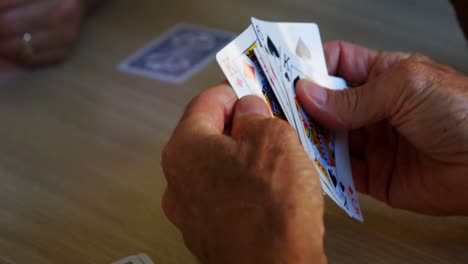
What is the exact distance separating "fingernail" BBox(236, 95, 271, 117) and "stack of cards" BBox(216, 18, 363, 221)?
0.06ft

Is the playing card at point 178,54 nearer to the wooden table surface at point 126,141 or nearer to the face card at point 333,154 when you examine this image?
the wooden table surface at point 126,141

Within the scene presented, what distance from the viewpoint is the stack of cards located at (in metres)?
0.70

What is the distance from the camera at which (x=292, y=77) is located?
2.51ft

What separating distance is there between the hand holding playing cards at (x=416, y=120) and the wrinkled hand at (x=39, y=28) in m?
0.63

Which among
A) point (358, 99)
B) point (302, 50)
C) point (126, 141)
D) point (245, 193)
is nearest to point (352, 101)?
point (358, 99)

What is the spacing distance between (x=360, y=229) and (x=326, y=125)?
150 mm

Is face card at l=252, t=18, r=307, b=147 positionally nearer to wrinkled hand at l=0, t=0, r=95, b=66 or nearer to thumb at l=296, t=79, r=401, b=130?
thumb at l=296, t=79, r=401, b=130

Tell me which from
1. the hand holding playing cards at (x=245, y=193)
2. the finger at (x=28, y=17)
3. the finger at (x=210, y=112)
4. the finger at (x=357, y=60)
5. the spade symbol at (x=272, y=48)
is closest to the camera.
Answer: the hand holding playing cards at (x=245, y=193)

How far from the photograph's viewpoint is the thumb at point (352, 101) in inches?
29.3

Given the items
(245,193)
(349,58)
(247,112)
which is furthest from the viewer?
(349,58)

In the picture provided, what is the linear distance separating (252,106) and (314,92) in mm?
129

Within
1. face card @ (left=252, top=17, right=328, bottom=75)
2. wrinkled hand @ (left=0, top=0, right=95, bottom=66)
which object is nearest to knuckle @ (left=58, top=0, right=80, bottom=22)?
wrinkled hand @ (left=0, top=0, right=95, bottom=66)

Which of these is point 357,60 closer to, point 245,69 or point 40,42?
point 245,69

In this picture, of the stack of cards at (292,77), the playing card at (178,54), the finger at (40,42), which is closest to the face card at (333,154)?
the stack of cards at (292,77)
